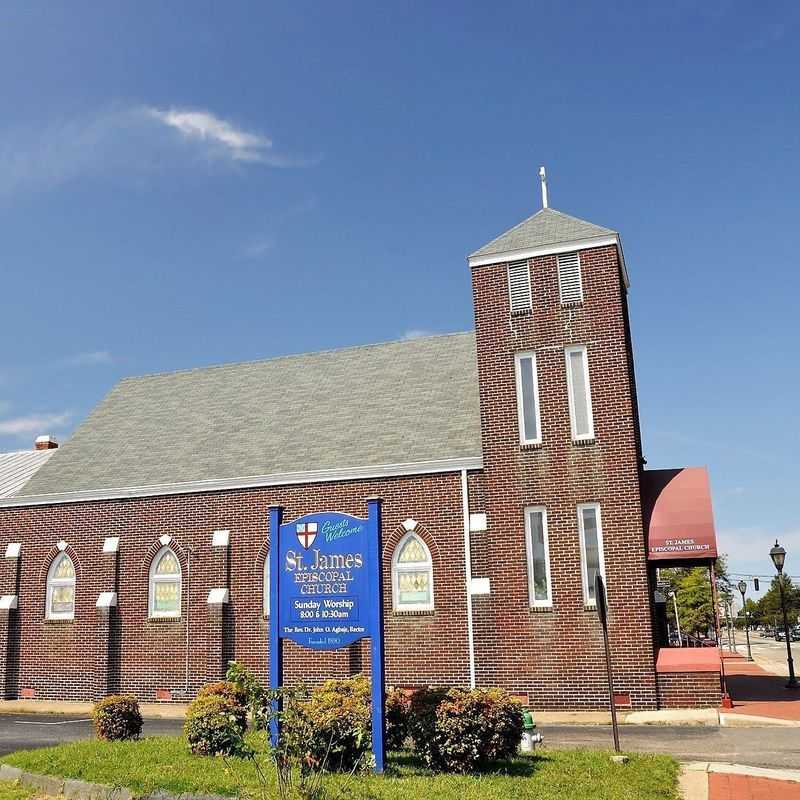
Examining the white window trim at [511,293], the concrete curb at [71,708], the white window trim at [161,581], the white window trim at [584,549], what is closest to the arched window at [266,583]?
the white window trim at [161,581]

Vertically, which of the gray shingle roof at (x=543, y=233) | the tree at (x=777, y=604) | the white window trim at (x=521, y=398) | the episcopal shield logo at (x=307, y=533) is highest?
the gray shingle roof at (x=543, y=233)

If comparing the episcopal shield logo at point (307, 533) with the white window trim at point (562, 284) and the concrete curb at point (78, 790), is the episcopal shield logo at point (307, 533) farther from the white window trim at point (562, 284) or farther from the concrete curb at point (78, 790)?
the white window trim at point (562, 284)

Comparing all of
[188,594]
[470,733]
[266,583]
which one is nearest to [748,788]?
[470,733]

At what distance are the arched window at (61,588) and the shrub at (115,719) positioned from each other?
1248 cm

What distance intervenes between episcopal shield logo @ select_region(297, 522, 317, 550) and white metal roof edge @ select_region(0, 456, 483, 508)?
9918mm

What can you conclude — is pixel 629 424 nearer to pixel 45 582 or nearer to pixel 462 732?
pixel 462 732

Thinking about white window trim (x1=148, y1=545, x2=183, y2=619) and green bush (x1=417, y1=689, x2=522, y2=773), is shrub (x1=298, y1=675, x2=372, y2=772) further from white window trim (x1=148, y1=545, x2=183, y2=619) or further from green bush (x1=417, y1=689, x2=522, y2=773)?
white window trim (x1=148, y1=545, x2=183, y2=619)

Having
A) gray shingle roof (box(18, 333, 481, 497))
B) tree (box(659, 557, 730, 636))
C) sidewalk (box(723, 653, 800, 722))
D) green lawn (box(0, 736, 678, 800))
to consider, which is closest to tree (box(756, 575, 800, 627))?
tree (box(659, 557, 730, 636))

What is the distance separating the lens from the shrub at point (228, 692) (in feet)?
44.6

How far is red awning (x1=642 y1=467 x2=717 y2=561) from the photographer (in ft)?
66.8

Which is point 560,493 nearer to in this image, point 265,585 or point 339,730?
point 265,585

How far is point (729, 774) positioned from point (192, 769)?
769 centimetres

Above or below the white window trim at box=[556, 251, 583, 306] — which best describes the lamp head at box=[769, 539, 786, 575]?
below

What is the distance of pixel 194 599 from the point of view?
81.1 feet
